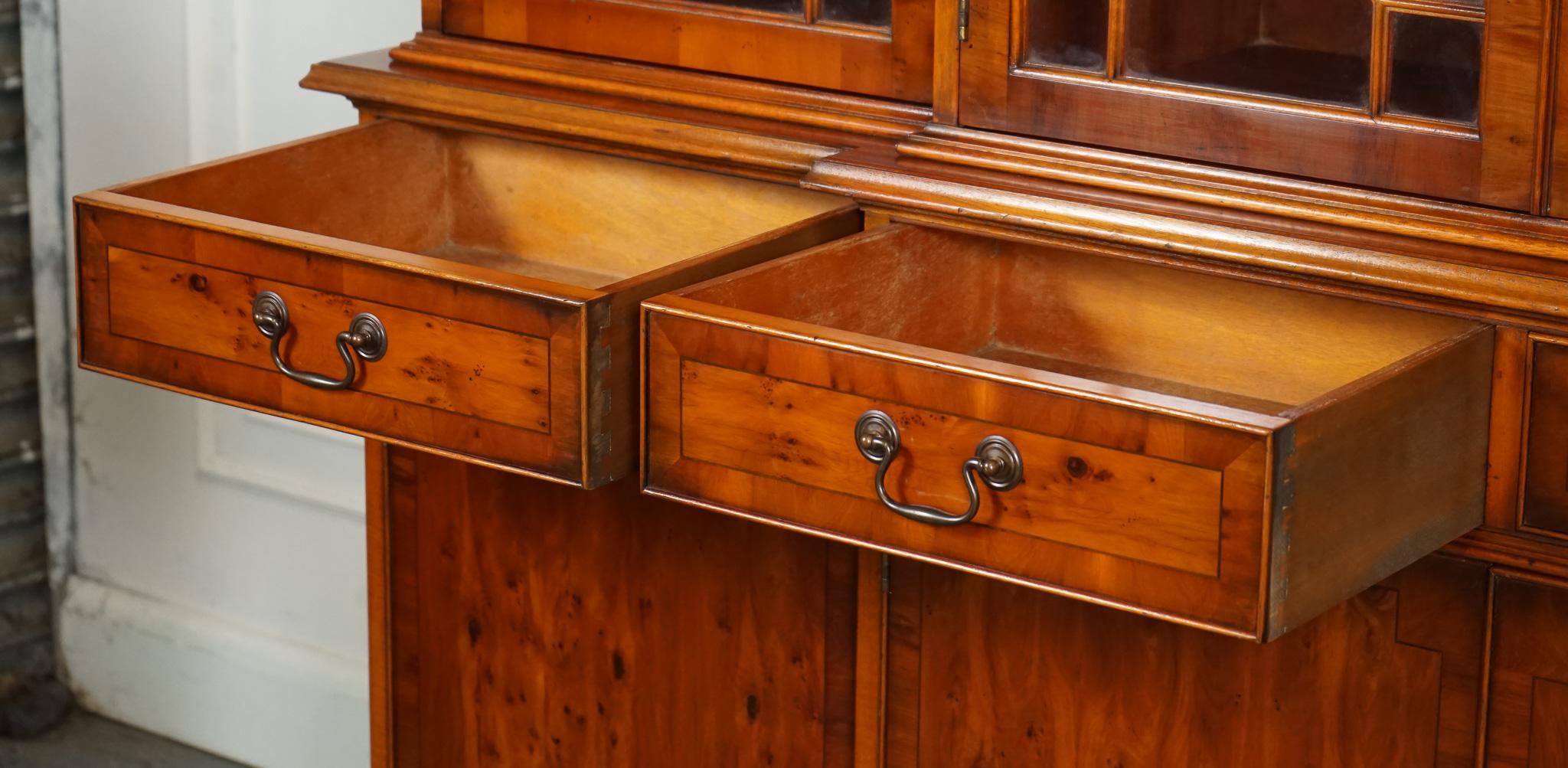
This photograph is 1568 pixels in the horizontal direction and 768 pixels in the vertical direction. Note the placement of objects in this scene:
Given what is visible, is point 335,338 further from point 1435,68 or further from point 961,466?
point 1435,68

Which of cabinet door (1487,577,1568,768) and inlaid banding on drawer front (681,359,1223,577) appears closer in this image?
inlaid banding on drawer front (681,359,1223,577)

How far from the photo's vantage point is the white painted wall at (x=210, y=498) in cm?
315

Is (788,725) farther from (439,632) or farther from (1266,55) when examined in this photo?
A: (1266,55)

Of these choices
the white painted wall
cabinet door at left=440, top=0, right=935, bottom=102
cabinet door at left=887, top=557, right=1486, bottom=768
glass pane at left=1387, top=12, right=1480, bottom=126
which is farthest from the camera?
the white painted wall

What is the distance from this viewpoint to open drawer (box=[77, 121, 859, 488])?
178 centimetres

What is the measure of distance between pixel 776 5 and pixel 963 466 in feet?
2.34

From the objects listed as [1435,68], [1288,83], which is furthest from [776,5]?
[1435,68]

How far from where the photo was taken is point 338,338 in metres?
1.87

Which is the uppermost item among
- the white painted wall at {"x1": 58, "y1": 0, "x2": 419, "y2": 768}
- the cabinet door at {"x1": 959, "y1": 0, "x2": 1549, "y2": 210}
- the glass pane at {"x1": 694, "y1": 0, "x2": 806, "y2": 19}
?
the glass pane at {"x1": 694, "y1": 0, "x2": 806, "y2": 19}

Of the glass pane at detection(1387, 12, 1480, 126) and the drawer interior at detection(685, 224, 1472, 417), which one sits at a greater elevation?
the glass pane at detection(1387, 12, 1480, 126)

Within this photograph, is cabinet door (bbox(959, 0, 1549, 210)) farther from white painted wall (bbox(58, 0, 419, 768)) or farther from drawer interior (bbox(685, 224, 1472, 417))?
white painted wall (bbox(58, 0, 419, 768))

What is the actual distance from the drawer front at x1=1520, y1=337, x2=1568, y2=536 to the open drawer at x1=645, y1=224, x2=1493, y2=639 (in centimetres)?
4

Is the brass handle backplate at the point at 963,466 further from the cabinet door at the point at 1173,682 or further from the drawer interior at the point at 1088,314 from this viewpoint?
the cabinet door at the point at 1173,682

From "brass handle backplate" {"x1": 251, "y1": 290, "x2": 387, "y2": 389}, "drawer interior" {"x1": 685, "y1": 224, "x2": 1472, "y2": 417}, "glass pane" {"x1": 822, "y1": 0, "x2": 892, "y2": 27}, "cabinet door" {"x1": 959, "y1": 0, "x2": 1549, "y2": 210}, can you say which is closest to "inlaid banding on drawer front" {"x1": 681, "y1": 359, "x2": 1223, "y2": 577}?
"drawer interior" {"x1": 685, "y1": 224, "x2": 1472, "y2": 417}
